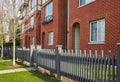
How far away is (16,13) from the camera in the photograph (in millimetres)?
19141

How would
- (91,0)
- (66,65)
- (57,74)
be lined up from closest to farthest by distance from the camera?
(66,65) → (57,74) → (91,0)

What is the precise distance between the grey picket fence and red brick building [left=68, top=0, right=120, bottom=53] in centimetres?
387

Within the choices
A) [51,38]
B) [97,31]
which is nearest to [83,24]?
[97,31]

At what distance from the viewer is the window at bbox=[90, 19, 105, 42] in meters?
15.7

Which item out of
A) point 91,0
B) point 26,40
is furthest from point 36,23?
point 91,0

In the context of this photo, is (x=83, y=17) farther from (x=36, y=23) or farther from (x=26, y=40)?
(x=26, y=40)

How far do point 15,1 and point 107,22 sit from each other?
7836mm

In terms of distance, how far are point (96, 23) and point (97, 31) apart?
2.13 ft

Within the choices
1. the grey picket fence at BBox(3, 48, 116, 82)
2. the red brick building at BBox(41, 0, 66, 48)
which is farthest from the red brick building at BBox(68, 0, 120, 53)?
the grey picket fence at BBox(3, 48, 116, 82)

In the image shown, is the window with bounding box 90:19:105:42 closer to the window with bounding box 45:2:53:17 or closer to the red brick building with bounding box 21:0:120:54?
the red brick building with bounding box 21:0:120:54

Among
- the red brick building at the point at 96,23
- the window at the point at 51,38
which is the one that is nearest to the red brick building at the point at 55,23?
the window at the point at 51,38

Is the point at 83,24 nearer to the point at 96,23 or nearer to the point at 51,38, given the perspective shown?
the point at 96,23

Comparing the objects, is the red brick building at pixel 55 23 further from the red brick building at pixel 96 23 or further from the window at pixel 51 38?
the red brick building at pixel 96 23

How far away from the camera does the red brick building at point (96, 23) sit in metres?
14.4
